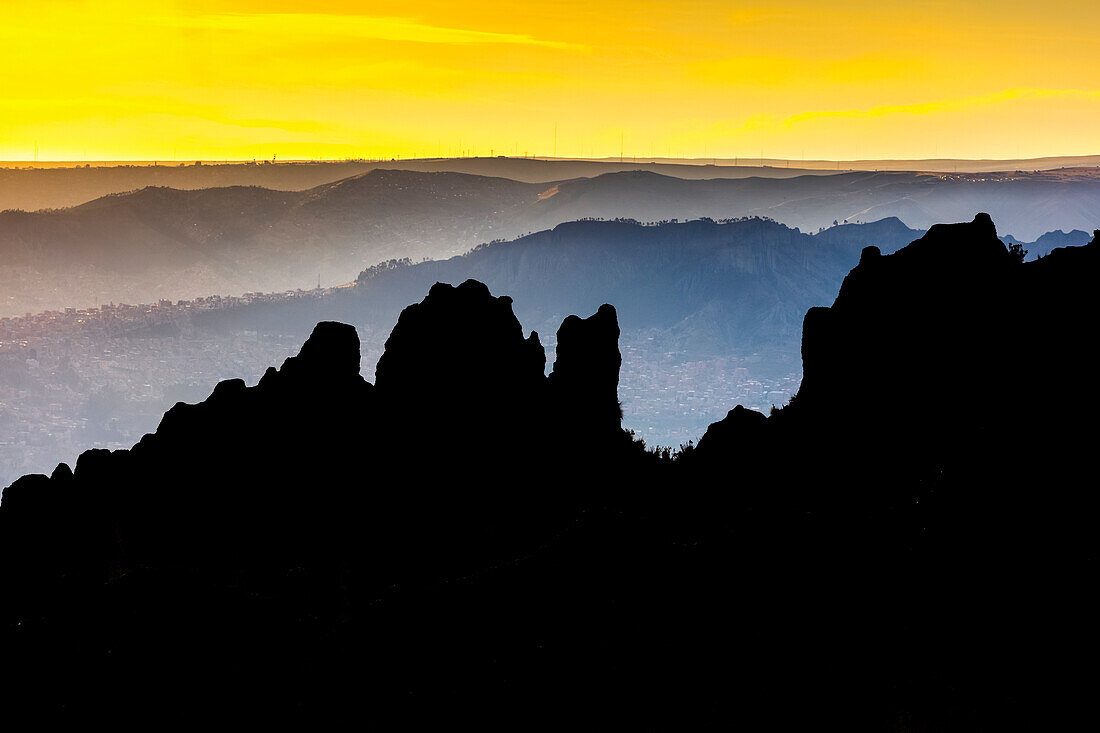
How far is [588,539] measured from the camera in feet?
136

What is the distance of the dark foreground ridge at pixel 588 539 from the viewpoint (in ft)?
99.8

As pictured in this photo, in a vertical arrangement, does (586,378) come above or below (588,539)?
above

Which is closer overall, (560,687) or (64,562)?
(560,687)

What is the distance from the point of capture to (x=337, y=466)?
206ft

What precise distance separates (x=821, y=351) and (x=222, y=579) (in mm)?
36175

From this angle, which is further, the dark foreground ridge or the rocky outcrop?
the rocky outcrop

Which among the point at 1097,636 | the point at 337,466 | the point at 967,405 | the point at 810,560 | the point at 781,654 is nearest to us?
the point at 1097,636

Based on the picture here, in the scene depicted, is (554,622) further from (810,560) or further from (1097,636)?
(1097,636)

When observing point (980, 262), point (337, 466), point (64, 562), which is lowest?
point (64, 562)

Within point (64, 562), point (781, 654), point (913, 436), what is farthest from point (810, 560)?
point (64, 562)

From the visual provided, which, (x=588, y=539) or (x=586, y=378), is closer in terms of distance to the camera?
(x=588, y=539)

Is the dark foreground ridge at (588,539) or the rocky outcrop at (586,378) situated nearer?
the dark foreground ridge at (588,539)

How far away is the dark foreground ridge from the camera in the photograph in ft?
99.8

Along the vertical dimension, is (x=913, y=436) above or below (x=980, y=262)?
below
